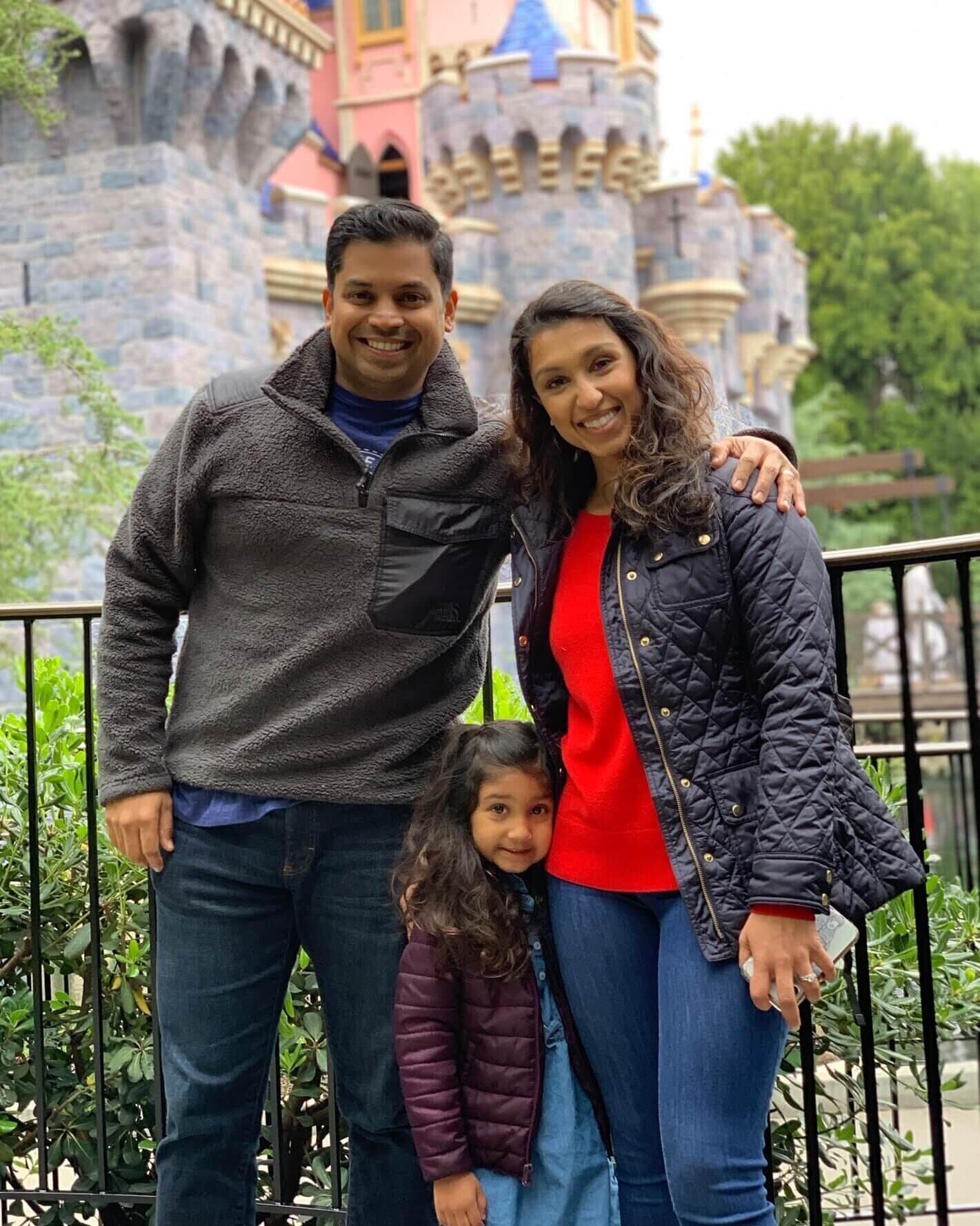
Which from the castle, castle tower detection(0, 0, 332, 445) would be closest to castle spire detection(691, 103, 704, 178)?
the castle

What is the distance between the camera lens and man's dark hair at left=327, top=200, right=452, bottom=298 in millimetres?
1856

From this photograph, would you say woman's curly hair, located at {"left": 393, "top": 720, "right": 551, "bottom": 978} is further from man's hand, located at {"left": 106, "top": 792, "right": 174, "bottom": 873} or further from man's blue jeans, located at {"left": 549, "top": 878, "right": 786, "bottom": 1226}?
man's hand, located at {"left": 106, "top": 792, "right": 174, "bottom": 873}

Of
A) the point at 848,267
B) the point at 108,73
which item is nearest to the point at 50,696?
the point at 108,73

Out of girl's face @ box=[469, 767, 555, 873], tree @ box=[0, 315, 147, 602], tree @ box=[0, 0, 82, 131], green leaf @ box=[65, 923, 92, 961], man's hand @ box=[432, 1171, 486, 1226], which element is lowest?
man's hand @ box=[432, 1171, 486, 1226]

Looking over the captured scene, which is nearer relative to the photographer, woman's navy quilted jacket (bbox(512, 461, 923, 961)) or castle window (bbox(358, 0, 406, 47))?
woman's navy quilted jacket (bbox(512, 461, 923, 961))

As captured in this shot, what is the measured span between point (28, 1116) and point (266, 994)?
Answer: 117 centimetres

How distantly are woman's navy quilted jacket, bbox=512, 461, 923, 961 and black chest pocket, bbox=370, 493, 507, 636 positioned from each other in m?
0.30

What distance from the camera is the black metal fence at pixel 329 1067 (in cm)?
211

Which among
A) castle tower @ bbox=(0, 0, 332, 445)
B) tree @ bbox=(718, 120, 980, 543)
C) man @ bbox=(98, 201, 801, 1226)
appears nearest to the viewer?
man @ bbox=(98, 201, 801, 1226)

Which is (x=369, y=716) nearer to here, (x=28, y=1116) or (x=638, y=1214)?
(x=638, y=1214)

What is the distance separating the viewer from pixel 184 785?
6.41 ft

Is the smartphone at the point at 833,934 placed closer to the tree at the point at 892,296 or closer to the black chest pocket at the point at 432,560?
the black chest pocket at the point at 432,560

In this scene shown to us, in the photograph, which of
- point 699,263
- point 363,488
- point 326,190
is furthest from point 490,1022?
point 326,190

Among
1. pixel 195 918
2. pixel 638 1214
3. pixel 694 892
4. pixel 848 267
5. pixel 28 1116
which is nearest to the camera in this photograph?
pixel 694 892
